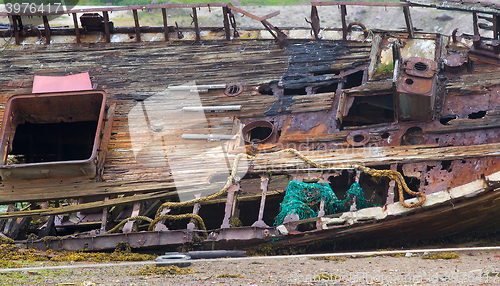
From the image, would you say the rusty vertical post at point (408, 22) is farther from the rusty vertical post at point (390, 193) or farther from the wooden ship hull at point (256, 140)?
the rusty vertical post at point (390, 193)

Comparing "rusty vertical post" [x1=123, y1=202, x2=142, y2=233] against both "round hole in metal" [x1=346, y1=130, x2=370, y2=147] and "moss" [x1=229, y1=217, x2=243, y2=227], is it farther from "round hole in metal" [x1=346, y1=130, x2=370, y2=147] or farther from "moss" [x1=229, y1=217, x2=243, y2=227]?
"round hole in metal" [x1=346, y1=130, x2=370, y2=147]

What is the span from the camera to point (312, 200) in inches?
367

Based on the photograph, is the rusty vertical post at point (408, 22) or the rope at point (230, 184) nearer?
the rope at point (230, 184)

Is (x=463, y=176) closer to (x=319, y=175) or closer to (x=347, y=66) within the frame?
(x=319, y=175)

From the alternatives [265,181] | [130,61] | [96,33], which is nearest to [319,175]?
[265,181]

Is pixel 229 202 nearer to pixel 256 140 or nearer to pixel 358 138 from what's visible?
pixel 256 140

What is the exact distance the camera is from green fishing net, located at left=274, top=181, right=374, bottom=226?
9.16 metres

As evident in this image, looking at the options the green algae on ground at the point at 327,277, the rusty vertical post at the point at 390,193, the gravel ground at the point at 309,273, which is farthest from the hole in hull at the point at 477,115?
the green algae on ground at the point at 327,277

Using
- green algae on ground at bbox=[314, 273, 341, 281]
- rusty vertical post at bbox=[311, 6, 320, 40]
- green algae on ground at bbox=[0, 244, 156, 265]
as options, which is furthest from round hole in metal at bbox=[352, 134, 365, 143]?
green algae on ground at bbox=[0, 244, 156, 265]

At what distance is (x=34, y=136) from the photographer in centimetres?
1269

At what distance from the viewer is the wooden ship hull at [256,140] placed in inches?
356

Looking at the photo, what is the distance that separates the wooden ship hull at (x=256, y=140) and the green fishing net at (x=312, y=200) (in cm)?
2

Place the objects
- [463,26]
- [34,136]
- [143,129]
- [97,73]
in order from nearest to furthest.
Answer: [143,129] < [34,136] < [97,73] < [463,26]

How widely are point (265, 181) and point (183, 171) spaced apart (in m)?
1.59
